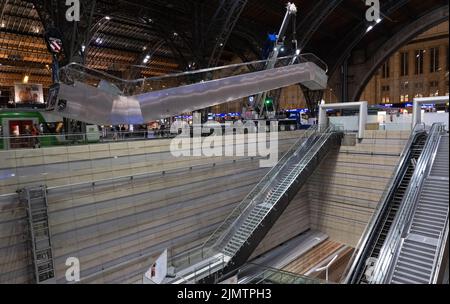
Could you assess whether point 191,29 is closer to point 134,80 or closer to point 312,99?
point 134,80

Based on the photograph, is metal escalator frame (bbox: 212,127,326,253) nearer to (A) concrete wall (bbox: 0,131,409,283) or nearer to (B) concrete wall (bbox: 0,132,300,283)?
(A) concrete wall (bbox: 0,131,409,283)

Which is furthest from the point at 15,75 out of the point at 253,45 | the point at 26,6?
the point at 253,45

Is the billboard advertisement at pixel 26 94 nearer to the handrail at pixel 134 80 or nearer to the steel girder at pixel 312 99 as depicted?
the handrail at pixel 134 80

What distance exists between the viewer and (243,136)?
1388 centimetres

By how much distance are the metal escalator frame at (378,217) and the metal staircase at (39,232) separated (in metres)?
7.34

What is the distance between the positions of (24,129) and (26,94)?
1032 cm

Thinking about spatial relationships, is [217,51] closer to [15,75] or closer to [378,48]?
[378,48]

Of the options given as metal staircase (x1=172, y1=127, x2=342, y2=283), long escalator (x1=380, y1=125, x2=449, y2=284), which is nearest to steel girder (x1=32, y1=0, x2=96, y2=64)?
metal staircase (x1=172, y1=127, x2=342, y2=283)

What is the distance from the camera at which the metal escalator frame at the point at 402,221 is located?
22.6 ft

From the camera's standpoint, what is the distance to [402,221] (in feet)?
25.8

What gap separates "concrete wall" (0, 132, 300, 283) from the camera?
749 centimetres

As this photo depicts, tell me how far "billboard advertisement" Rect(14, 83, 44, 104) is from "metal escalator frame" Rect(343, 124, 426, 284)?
21.3 m

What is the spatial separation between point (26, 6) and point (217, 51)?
16.3m

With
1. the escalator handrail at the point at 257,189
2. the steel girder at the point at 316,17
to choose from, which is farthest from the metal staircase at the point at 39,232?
the steel girder at the point at 316,17
